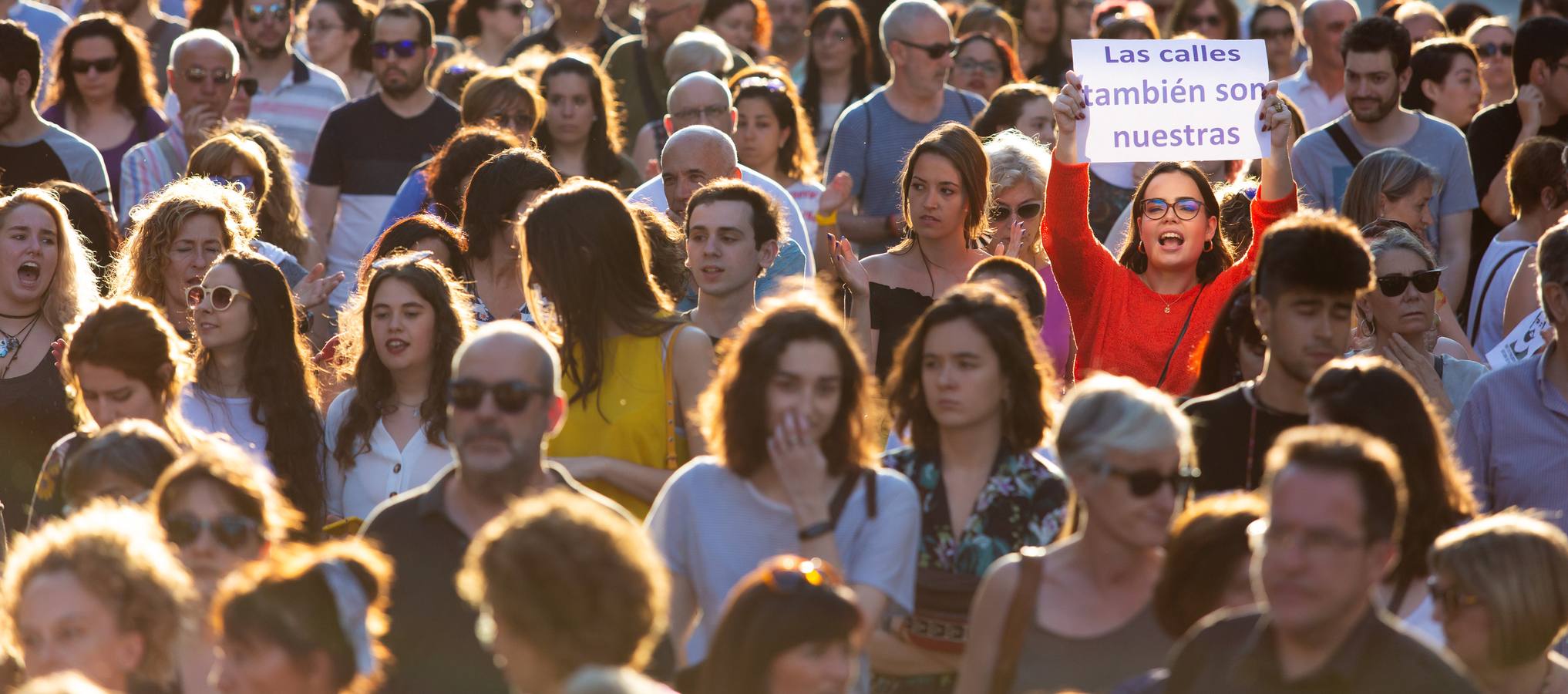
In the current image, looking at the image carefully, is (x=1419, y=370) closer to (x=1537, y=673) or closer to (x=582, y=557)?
(x=1537, y=673)

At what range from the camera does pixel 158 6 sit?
43.4ft

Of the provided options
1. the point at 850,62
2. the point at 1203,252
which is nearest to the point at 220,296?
the point at 1203,252

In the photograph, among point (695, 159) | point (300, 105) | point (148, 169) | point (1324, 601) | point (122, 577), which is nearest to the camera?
point (1324, 601)

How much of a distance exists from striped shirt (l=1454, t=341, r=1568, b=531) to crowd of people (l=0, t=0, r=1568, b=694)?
1cm

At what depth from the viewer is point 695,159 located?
786cm

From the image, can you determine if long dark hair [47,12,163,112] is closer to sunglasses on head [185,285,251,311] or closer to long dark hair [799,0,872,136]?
long dark hair [799,0,872,136]

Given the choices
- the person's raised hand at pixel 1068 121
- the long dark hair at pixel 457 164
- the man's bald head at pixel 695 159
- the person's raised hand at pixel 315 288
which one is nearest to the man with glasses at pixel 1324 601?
the person's raised hand at pixel 1068 121

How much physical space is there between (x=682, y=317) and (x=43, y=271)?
2.63m

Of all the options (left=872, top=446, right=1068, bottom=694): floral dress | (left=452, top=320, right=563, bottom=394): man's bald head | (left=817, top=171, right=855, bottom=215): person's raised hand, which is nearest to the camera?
(left=452, top=320, right=563, bottom=394): man's bald head

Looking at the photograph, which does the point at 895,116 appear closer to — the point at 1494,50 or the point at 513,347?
the point at 1494,50

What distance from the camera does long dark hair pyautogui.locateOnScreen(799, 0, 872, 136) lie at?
11.3 metres

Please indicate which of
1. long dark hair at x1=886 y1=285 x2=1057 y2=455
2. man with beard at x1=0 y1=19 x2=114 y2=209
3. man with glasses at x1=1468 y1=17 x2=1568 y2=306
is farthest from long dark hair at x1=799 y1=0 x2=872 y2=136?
long dark hair at x1=886 y1=285 x2=1057 y2=455

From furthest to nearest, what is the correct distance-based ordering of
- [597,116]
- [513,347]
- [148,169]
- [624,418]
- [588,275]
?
[597,116] → [148,169] → [588,275] → [624,418] → [513,347]

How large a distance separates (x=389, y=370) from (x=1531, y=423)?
11.2 ft
